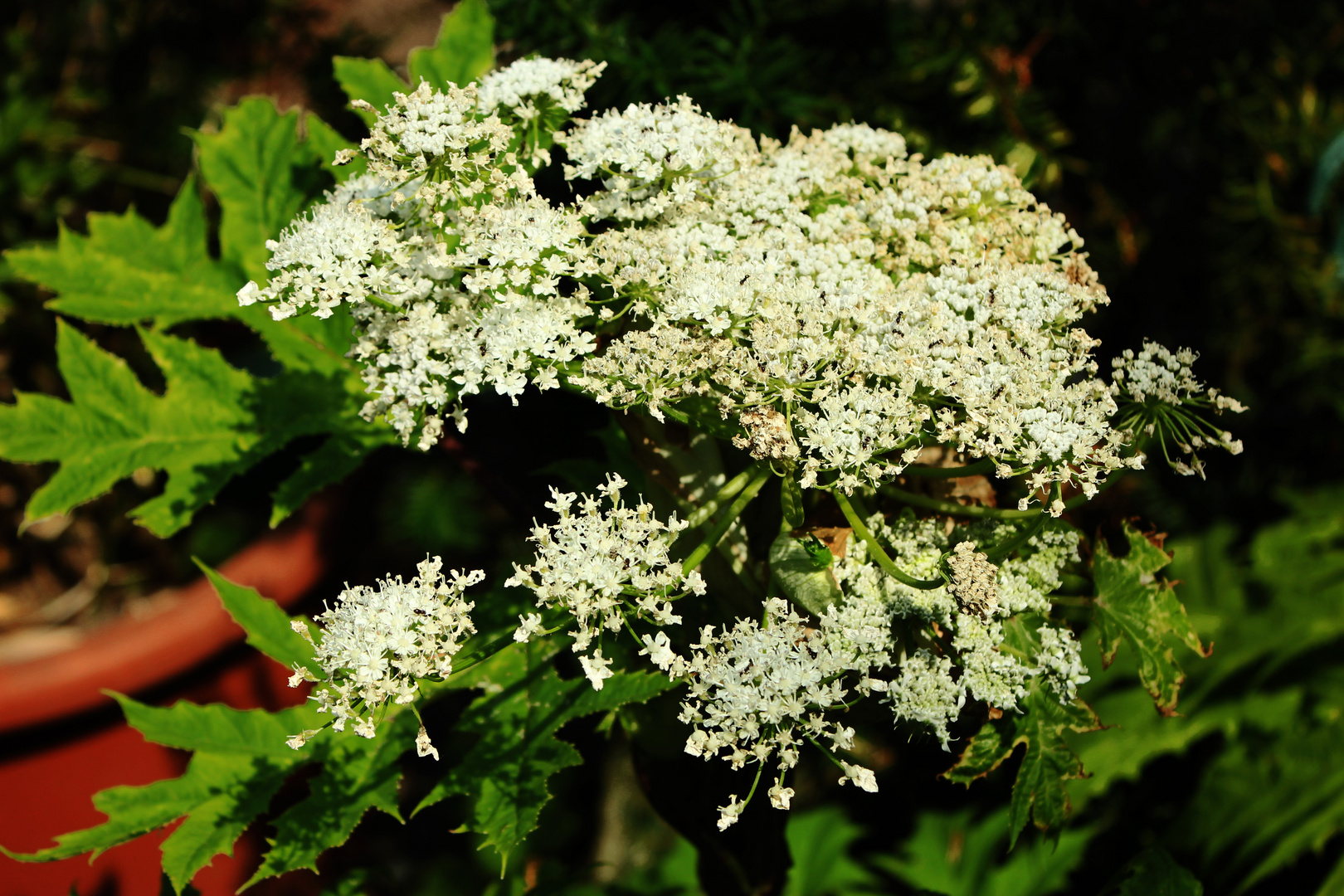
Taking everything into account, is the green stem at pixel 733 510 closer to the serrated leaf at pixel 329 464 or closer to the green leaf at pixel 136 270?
the serrated leaf at pixel 329 464

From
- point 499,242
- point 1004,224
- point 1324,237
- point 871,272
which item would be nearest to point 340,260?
point 499,242

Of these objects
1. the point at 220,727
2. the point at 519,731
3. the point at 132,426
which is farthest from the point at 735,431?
the point at 132,426

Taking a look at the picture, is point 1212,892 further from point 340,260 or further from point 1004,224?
point 340,260

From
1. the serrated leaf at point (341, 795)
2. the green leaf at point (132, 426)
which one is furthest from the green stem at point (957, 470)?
the green leaf at point (132, 426)

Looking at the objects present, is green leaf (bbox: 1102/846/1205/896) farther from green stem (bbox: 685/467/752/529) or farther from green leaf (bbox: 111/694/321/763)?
green leaf (bbox: 111/694/321/763)

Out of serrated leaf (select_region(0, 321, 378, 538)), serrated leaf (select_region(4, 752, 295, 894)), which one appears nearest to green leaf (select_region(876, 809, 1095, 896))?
serrated leaf (select_region(4, 752, 295, 894))

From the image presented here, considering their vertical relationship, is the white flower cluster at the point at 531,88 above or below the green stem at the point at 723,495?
above
